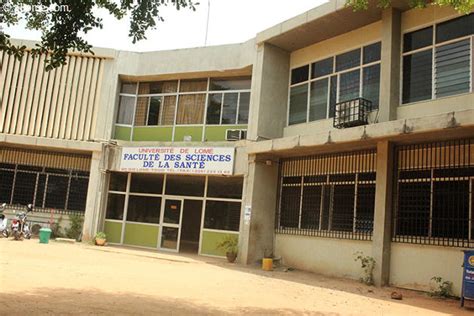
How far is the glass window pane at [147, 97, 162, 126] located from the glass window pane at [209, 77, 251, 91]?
7.47ft

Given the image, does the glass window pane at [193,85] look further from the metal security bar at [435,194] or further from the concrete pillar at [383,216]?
the metal security bar at [435,194]

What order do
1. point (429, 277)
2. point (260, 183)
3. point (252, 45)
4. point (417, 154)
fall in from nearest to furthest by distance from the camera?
1. point (429, 277)
2. point (417, 154)
3. point (260, 183)
4. point (252, 45)

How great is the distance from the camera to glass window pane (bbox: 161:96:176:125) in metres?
18.4

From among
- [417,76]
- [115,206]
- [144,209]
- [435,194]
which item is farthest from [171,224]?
[417,76]

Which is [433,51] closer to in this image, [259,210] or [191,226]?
[259,210]

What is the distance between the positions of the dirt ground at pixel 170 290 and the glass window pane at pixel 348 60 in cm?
594

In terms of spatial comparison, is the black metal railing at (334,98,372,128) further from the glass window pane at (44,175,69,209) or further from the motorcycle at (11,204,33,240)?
the motorcycle at (11,204,33,240)

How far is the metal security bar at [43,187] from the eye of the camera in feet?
62.1

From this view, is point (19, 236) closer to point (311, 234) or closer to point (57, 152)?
point (57, 152)

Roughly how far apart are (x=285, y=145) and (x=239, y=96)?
4019mm

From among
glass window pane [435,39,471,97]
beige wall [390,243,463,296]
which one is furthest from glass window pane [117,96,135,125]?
glass window pane [435,39,471,97]

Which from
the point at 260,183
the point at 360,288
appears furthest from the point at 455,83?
the point at 260,183

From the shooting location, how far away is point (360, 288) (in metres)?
11.4

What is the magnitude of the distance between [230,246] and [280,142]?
12.3 ft
